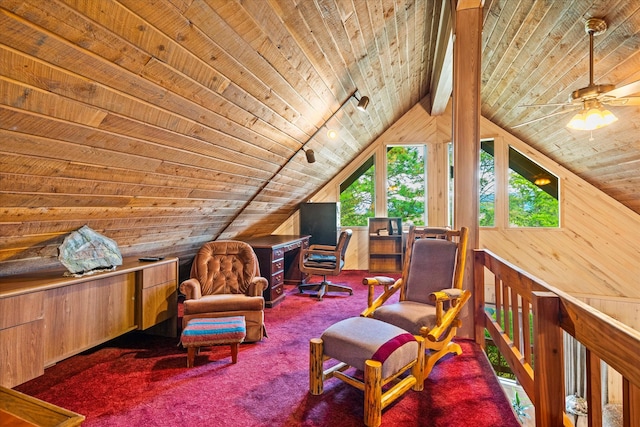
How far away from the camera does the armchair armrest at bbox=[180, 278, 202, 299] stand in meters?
2.84

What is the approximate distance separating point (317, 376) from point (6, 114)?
2.08 meters

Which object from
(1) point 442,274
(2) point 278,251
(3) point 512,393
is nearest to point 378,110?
(2) point 278,251

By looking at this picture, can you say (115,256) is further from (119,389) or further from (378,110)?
(378,110)

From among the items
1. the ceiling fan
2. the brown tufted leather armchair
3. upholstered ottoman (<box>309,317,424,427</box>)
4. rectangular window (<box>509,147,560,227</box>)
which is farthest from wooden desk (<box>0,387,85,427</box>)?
rectangular window (<box>509,147,560,227</box>)

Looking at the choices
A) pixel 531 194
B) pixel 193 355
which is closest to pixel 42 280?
pixel 193 355

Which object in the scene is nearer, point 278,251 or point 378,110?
point 278,251

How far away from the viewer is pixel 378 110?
191 inches

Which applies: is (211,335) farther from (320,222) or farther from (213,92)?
(320,222)

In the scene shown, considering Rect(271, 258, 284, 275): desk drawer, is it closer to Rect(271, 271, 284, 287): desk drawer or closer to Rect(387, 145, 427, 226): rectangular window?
Rect(271, 271, 284, 287): desk drawer

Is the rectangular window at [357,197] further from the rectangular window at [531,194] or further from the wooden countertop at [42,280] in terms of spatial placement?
the wooden countertop at [42,280]

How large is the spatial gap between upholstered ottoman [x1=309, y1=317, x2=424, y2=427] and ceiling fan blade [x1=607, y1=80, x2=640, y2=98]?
2161 millimetres

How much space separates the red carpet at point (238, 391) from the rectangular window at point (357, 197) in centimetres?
369

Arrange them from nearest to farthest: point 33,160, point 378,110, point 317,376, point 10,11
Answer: point 10,11
point 33,160
point 317,376
point 378,110

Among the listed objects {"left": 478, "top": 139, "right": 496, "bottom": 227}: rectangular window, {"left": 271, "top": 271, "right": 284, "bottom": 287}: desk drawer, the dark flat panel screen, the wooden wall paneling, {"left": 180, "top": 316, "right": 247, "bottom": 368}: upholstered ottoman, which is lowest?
{"left": 180, "top": 316, "right": 247, "bottom": 368}: upholstered ottoman
